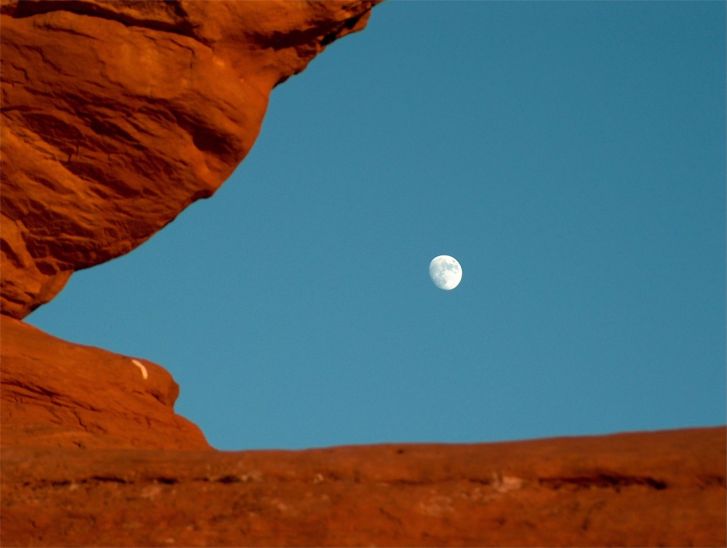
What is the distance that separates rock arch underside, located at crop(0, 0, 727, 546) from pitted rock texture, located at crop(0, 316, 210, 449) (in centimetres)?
2

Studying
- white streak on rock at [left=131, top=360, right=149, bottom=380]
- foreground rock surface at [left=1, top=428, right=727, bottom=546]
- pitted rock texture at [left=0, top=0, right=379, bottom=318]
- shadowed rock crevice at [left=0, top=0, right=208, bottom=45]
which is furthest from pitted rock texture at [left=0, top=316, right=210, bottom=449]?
shadowed rock crevice at [left=0, top=0, right=208, bottom=45]

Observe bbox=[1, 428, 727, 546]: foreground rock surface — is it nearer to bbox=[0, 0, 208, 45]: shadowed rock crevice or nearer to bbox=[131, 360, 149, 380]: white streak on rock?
bbox=[131, 360, 149, 380]: white streak on rock

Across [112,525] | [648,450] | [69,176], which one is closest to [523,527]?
[648,450]

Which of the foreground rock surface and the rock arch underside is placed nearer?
the foreground rock surface


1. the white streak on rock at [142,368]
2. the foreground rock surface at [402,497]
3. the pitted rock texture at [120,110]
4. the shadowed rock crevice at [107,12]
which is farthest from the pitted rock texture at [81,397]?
the shadowed rock crevice at [107,12]

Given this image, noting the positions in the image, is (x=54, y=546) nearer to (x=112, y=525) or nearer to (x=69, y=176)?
(x=112, y=525)

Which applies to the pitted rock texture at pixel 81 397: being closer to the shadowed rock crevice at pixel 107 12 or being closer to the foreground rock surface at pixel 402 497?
the foreground rock surface at pixel 402 497

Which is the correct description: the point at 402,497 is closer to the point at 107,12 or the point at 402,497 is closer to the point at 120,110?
the point at 120,110

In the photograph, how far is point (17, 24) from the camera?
13.9 metres

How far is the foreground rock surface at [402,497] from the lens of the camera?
827 cm

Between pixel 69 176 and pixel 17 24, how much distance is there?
1927 millimetres

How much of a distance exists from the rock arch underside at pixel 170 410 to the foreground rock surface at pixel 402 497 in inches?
0.6

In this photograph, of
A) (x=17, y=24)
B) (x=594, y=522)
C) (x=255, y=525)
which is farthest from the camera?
(x=17, y=24)

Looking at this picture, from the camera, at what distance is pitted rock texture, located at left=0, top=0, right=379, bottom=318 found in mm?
13945
